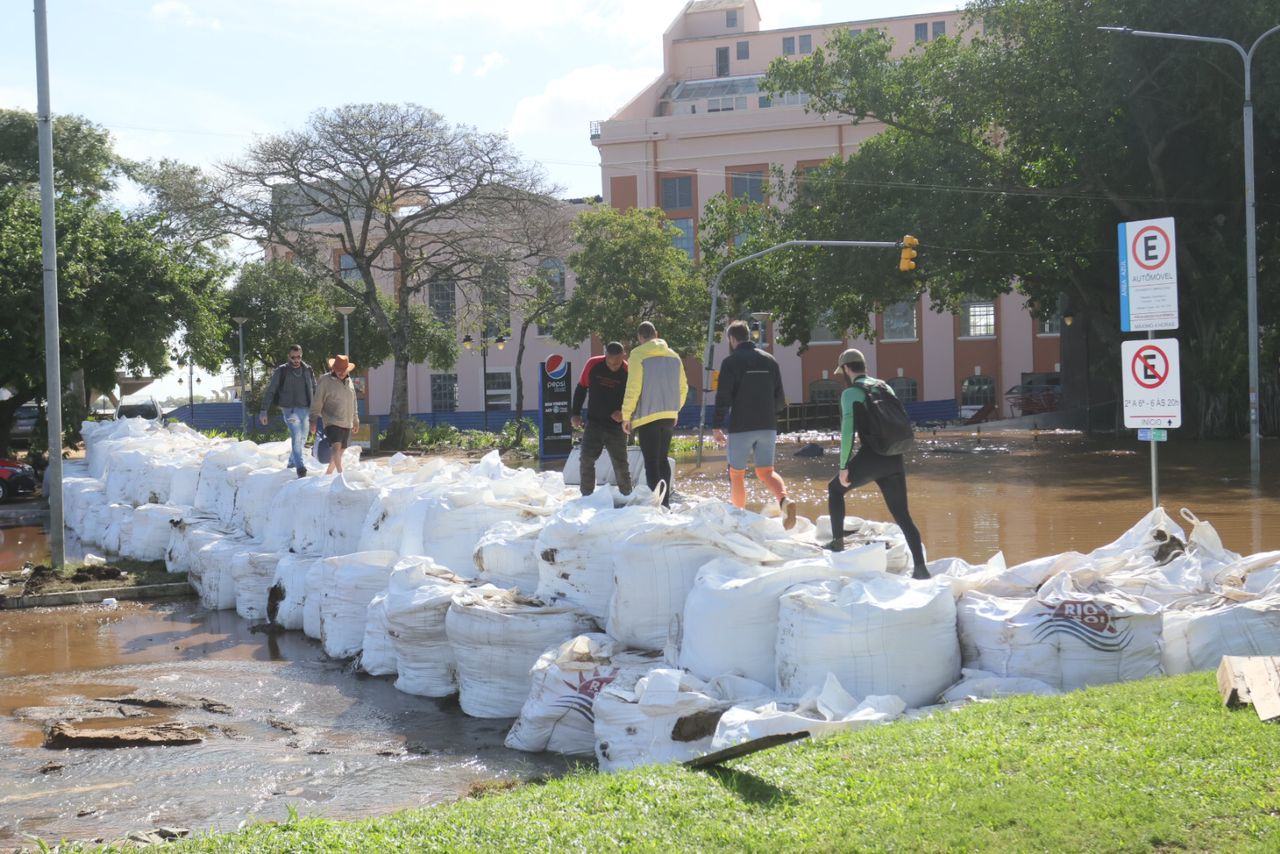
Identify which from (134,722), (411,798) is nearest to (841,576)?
(411,798)

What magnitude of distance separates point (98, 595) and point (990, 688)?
842 cm

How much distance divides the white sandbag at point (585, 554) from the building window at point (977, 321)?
161 feet

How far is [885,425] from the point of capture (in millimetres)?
7695

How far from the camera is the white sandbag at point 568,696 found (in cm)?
588

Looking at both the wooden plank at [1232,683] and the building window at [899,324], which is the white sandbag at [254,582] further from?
the building window at [899,324]

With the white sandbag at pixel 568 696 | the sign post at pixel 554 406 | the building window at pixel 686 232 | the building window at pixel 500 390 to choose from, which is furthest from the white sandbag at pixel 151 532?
the building window at pixel 500 390

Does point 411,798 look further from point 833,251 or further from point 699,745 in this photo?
point 833,251

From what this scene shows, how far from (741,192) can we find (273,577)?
46.8 meters

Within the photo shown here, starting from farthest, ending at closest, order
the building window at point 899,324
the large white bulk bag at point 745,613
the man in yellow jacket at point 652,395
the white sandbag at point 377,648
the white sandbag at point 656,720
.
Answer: the building window at point 899,324 < the man in yellow jacket at point 652,395 < the white sandbag at point 377,648 < the large white bulk bag at point 745,613 < the white sandbag at point 656,720

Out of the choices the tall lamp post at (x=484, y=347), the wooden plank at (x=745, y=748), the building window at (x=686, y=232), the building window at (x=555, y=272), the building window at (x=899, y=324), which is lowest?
the wooden plank at (x=745, y=748)

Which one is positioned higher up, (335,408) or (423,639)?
(335,408)

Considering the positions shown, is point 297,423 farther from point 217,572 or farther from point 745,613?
point 745,613

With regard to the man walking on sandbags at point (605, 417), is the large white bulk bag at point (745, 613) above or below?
below

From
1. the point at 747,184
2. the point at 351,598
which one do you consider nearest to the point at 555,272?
the point at 747,184
